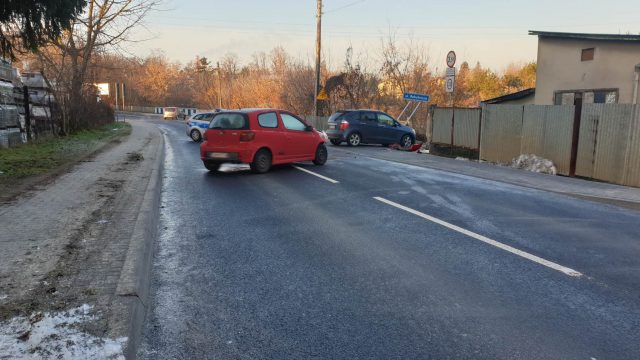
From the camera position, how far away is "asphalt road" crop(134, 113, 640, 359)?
3424 mm

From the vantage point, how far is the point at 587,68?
17531 mm

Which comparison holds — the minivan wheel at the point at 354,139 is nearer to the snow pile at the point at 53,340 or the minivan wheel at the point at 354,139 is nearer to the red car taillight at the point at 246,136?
the red car taillight at the point at 246,136

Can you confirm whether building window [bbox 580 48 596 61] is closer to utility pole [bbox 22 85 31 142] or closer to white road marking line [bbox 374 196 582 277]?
white road marking line [bbox 374 196 582 277]

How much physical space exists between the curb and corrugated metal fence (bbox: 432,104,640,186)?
10535mm

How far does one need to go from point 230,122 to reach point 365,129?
11242 mm

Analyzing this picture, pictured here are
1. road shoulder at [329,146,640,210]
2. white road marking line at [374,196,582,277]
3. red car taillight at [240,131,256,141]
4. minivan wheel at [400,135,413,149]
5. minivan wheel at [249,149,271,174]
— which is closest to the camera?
white road marking line at [374,196,582,277]

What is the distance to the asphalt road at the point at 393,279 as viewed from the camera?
11.2 feet

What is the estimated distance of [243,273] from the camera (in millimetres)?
4867

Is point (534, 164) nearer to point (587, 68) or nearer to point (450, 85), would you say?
point (450, 85)

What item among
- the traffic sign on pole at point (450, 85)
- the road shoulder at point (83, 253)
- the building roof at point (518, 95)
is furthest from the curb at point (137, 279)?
the building roof at point (518, 95)

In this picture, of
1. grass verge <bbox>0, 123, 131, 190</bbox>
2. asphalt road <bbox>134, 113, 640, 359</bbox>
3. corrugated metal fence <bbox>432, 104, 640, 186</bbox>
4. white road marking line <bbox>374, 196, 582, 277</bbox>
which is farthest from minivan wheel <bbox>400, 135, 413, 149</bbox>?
white road marking line <bbox>374, 196, 582, 277</bbox>

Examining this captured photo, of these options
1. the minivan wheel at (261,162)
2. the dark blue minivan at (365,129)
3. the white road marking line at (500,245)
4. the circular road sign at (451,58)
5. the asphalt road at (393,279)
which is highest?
the circular road sign at (451,58)

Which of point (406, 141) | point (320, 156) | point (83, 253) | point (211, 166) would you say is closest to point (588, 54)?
point (406, 141)

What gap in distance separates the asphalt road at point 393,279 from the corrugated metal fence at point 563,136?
139 inches
